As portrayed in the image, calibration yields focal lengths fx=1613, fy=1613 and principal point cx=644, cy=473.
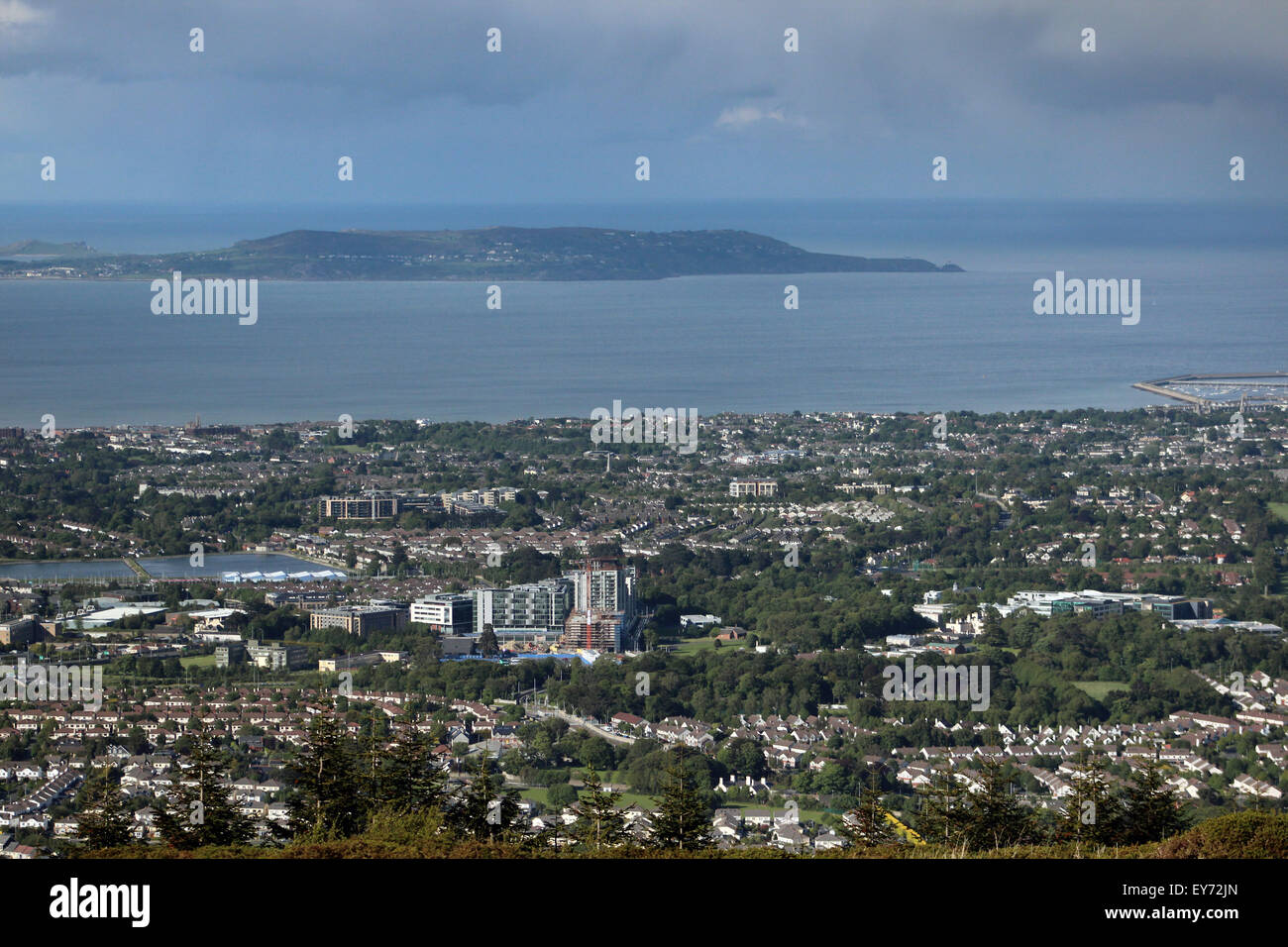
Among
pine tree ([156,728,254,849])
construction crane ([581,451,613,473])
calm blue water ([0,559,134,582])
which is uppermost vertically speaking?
construction crane ([581,451,613,473])

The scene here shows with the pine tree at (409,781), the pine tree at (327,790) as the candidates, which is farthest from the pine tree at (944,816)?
the pine tree at (327,790)

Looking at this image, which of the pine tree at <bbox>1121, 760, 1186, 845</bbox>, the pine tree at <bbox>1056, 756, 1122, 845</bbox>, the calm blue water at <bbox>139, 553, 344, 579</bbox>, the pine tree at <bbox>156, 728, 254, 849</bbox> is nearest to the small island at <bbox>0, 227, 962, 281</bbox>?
the calm blue water at <bbox>139, 553, 344, 579</bbox>

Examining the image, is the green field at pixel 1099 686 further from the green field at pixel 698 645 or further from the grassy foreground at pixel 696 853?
the grassy foreground at pixel 696 853

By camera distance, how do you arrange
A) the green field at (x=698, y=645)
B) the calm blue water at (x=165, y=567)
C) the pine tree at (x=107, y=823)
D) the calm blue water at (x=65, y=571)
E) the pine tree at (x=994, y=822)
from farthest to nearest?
the calm blue water at (x=165, y=567), the calm blue water at (x=65, y=571), the green field at (x=698, y=645), the pine tree at (x=994, y=822), the pine tree at (x=107, y=823)

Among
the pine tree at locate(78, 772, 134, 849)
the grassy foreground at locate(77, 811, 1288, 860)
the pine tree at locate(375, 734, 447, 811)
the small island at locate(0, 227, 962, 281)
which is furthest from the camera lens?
the small island at locate(0, 227, 962, 281)

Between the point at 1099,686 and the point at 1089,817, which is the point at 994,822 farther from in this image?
the point at 1099,686

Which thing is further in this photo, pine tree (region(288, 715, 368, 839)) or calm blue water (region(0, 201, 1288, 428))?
calm blue water (region(0, 201, 1288, 428))

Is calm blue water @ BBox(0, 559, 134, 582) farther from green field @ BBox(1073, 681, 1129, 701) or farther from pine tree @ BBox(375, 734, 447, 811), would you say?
pine tree @ BBox(375, 734, 447, 811)
